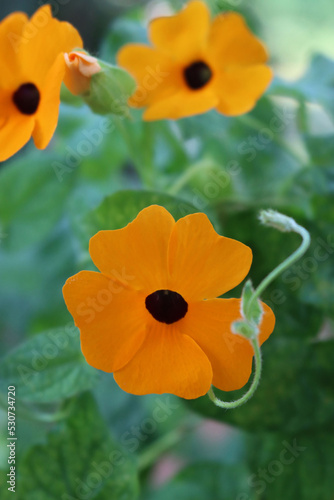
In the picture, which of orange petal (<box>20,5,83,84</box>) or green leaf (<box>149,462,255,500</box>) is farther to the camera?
green leaf (<box>149,462,255,500</box>)

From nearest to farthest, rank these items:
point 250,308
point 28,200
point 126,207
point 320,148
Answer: point 250,308
point 126,207
point 320,148
point 28,200

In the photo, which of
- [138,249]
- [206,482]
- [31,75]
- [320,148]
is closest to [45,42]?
[31,75]

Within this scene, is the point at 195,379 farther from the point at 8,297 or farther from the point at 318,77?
the point at 8,297

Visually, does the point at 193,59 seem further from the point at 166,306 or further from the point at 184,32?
the point at 166,306

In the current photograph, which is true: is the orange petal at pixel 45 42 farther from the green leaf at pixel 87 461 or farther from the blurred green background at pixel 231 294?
the green leaf at pixel 87 461

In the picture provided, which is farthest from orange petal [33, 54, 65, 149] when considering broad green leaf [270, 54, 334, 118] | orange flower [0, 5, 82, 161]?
broad green leaf [270, 54, 334, 118]

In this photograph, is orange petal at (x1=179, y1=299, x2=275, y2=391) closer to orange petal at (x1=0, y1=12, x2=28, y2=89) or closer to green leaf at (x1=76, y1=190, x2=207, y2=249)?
green leaf at (x1=76, y1=190, x2=207, y2=249)
